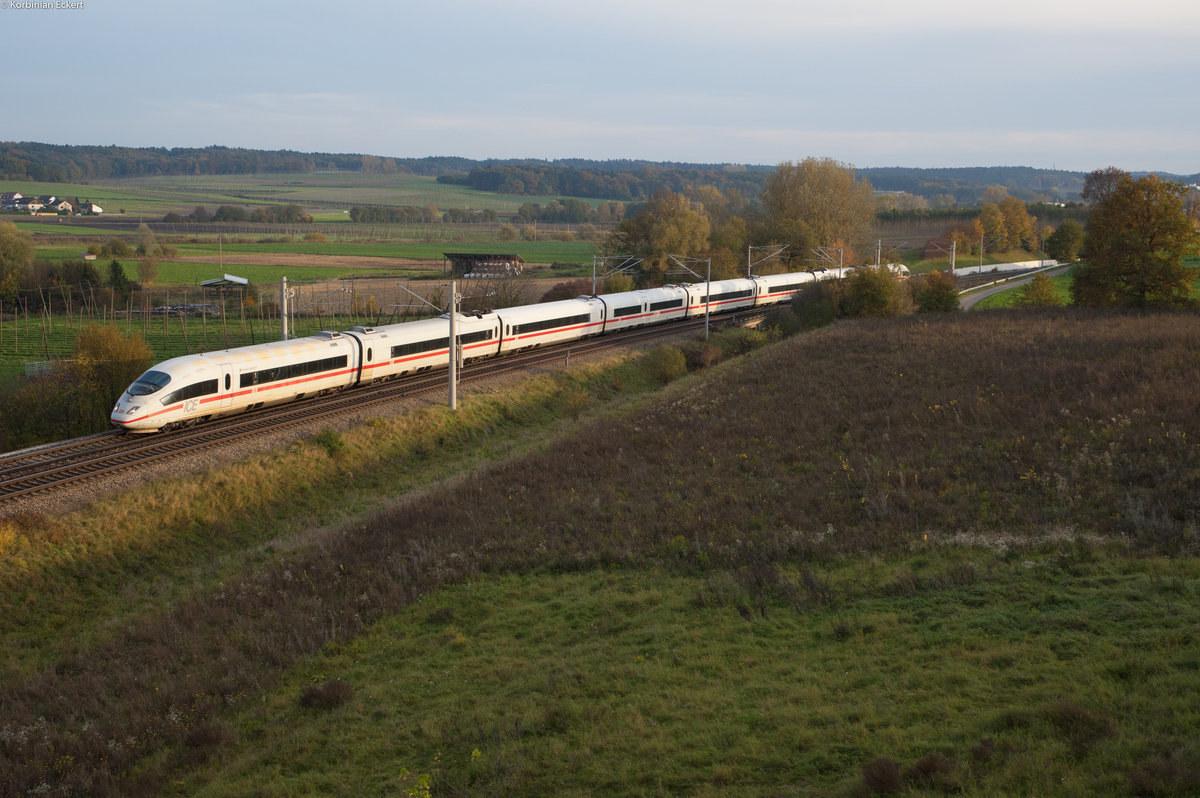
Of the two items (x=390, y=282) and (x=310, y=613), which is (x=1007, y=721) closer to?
(x=310, y=613)

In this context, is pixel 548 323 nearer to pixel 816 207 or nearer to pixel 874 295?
pixel 874 295

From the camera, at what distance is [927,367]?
36656 mm

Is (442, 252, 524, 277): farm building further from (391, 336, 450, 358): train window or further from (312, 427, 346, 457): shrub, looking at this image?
(312, 427, 346, 457): shrub

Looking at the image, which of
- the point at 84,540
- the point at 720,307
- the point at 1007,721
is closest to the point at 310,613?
the point at 84,540

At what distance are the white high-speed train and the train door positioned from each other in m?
0.04

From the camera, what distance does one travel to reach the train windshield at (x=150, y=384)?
100ft

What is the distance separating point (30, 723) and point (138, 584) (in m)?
8.02

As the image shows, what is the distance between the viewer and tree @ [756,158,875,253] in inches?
3725

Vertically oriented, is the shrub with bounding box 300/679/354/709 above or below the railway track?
below

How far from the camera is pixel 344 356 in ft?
124

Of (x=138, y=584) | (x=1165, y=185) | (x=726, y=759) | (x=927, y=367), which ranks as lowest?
(x=138, y=584)

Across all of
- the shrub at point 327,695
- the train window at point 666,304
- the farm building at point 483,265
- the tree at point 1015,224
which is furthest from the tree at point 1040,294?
the tree at point 1015,224

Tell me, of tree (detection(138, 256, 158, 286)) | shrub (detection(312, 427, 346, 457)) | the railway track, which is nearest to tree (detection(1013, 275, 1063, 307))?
the railway track

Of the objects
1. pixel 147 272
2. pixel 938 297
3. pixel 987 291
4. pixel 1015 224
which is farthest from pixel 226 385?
pixel 1015 224
